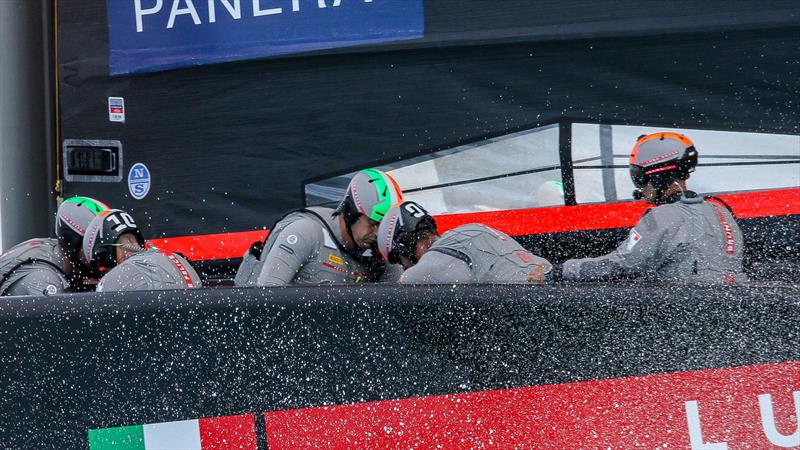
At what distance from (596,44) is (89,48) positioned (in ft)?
4.91

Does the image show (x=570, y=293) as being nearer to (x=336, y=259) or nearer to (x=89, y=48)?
(x=336, y=259)

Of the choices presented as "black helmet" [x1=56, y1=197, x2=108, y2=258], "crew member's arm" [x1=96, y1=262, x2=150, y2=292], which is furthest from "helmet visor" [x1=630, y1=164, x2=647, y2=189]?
"black helmet" [x1=56, y1=197, x2=108, y2=258]

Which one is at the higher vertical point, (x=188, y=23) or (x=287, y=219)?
(x=188, y=23)

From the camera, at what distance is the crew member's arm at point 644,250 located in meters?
2.42

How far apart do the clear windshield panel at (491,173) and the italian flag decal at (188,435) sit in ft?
4.19

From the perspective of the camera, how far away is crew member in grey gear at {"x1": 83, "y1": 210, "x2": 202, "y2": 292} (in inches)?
93.3

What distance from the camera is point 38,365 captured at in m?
1.74

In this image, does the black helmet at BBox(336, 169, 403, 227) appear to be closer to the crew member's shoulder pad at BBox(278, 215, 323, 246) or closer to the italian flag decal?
the crew member's shoulder pad at BBox(278, 215, 323, 246)

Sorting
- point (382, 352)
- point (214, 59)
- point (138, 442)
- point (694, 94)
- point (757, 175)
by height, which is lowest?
point (138, 442)

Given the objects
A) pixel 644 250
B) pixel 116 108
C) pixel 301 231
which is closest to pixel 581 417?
pixel 644 250

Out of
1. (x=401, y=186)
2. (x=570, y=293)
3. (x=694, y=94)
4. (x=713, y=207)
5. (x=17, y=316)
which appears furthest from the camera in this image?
(x=401, y=186)

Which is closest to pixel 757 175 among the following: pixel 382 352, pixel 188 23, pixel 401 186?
pixel 401 186

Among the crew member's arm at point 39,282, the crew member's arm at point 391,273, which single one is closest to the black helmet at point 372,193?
the crew member's arm at point 391,273

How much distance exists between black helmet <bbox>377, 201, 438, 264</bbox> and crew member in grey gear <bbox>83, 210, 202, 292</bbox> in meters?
0.52
